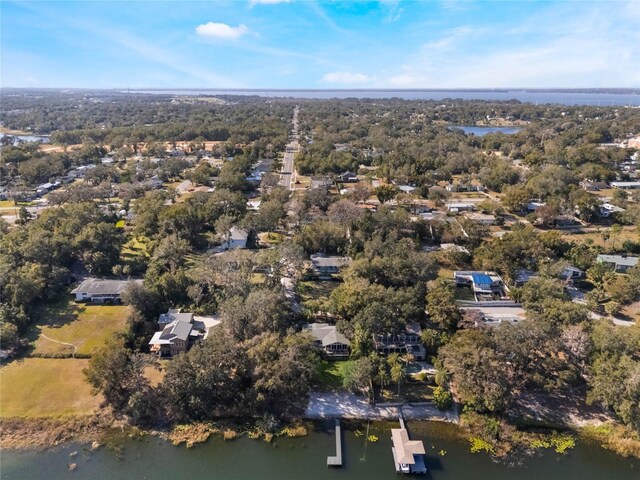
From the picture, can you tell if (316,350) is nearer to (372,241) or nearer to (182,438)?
(182,438)

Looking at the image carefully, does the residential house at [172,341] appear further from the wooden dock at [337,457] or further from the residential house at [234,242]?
the residential house at [234,242]

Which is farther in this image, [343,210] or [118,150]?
[118,150]

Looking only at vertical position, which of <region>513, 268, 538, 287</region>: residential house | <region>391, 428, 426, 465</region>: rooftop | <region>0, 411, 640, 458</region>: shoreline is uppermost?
<region>513, 268, 538, 287</region>: residential house

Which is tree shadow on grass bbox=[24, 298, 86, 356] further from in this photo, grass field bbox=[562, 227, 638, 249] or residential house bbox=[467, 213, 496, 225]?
grass field bbox=[562, 227, 638, 249]

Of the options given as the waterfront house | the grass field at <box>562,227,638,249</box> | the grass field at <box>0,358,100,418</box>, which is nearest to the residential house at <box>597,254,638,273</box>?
the grass field at <box>562,227,638,249</box>

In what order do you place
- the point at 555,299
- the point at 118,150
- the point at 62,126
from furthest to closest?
the point at 62,126 → the point at 118,150 → the point at 555,299

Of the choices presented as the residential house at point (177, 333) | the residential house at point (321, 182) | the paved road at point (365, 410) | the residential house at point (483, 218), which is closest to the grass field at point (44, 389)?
the residential house at point (177, 333)

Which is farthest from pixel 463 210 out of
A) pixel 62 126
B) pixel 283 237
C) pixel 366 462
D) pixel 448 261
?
pixel 62 126
